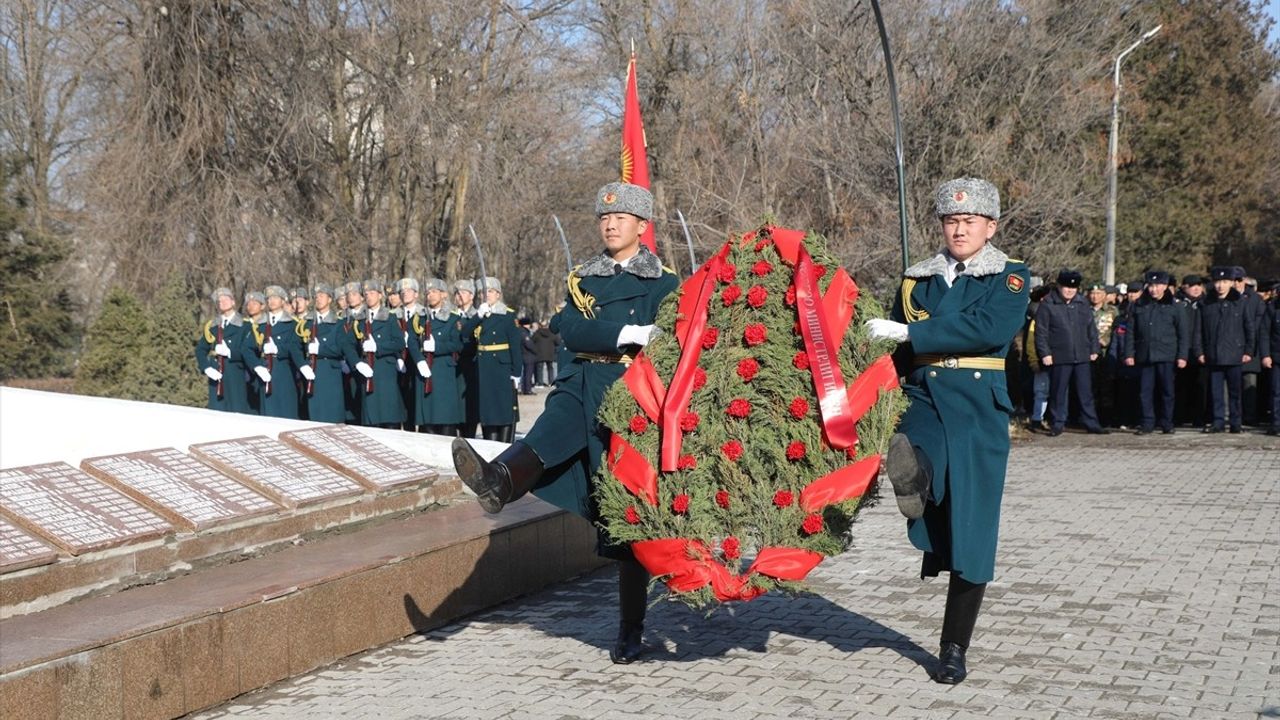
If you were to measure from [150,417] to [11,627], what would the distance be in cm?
461

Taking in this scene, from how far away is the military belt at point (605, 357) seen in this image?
580 cm

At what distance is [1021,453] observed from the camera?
1398 cm

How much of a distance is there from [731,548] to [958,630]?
1016 millimetres

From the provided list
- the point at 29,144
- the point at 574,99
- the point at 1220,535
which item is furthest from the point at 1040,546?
the point at 29,144

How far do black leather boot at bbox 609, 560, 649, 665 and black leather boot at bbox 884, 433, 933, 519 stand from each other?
4.41ft

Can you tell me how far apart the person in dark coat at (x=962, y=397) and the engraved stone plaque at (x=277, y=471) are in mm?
3459

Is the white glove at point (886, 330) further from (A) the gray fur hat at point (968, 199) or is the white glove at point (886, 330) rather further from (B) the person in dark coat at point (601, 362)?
(B) the person in dark coat at point (601, 362)

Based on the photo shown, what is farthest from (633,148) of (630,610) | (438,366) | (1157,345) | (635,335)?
(630,610)

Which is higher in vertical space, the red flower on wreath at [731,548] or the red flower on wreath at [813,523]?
the red flower on wreath at [813,523]

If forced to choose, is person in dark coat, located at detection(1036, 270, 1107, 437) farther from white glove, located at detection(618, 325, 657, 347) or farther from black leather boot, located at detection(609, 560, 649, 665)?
white glove, located at detection(618, 325, 657, 347)

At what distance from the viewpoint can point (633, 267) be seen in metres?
5.88

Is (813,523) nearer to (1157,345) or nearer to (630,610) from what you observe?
(630,610)

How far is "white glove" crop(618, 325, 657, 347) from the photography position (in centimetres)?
552

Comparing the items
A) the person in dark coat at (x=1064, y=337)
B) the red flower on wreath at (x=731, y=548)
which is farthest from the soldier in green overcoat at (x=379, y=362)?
the red flower on wreath at (x=731, y=548)
